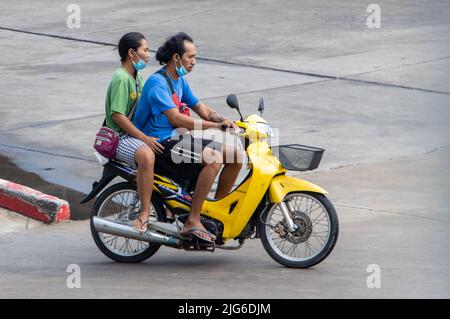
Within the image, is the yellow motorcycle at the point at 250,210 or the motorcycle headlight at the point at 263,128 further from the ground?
the motorcycle headlight at the point at 263,128

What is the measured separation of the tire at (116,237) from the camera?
8.39m

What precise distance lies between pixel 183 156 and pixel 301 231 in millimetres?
992

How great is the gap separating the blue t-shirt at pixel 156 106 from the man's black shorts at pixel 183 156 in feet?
0.35

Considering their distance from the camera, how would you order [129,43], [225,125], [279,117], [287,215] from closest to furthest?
1. [225,125]
2. [287,215]
3. [129,43]
4. [279,117]

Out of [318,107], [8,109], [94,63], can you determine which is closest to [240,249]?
[318,107]

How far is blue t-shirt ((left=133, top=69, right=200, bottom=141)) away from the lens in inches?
318

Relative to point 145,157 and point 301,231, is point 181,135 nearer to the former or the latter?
point 145,157

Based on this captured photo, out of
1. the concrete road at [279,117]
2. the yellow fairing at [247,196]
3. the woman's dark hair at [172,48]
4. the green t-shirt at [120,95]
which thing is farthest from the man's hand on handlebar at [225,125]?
the concrete road at [279,117]

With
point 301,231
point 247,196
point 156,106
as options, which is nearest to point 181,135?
point 156,106

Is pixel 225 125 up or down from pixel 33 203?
up

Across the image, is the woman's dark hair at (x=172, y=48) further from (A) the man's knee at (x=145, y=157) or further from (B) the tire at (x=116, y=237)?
(B) the tire at (x=116, y=237)

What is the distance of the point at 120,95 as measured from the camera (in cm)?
824
